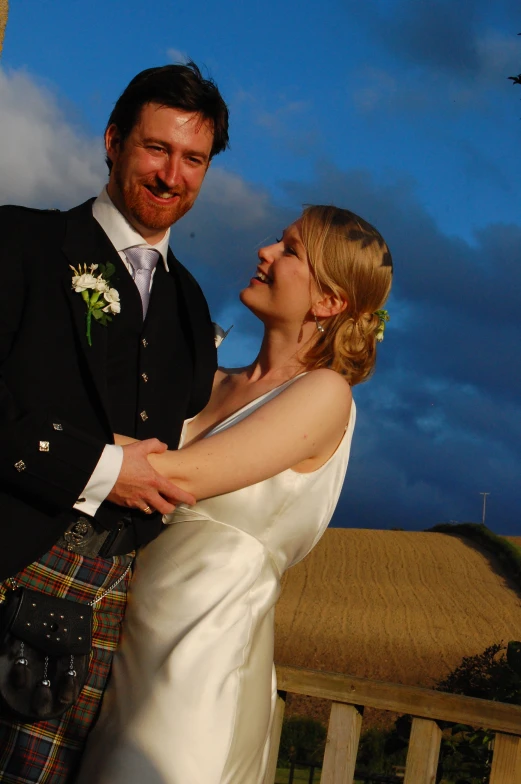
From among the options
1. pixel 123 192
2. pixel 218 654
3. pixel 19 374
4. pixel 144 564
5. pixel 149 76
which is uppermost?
pixel 149 76

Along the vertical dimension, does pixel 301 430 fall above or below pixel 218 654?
above

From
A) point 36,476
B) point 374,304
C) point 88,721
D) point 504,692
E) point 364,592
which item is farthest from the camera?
point 364,592

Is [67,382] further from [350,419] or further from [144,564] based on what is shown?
[350,419]

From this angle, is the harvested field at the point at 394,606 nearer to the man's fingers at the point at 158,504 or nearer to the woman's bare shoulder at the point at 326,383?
the woman's bare shoulder at the point at 326,383

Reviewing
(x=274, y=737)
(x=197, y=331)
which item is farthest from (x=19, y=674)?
(x=197, y=331)

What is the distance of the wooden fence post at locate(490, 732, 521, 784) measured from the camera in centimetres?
315

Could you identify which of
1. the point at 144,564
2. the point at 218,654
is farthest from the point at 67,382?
the point at 218,654

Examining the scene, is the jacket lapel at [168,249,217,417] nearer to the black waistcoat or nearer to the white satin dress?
the black waistcoat

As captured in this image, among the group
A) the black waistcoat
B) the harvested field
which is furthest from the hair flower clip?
the harvested field

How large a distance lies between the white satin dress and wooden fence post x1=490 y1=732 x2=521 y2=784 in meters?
0.78

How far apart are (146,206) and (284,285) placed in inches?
23.8

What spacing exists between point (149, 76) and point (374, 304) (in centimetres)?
114

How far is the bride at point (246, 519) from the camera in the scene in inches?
106

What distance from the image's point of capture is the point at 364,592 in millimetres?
35406
